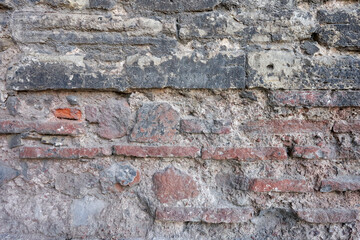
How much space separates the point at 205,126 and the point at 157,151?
26cm

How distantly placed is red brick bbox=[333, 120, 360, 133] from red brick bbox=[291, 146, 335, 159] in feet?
0.35

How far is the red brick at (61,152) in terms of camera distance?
1176 mm

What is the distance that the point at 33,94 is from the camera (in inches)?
46.8

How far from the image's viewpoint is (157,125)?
1168mm

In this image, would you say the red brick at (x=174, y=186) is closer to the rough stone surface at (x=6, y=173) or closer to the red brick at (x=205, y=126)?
the red brick at (x=205, y=126)

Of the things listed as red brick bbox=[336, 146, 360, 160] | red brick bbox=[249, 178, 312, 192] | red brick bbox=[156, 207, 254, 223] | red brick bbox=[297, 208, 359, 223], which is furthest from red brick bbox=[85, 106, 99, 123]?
red brick bbox=[336, 146, 360, 160]

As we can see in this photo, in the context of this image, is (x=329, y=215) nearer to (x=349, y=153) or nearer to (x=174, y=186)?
(x=349, y=153)

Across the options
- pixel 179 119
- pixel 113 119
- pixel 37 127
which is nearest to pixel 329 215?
pixel 179 119

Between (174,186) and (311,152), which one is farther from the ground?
(311,152)

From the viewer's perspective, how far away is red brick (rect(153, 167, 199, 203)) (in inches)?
46.6

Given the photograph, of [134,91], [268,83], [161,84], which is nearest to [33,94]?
[134,91]

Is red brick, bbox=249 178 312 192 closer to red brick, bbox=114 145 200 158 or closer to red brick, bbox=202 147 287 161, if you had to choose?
red brick, bbox=202 147 287 161

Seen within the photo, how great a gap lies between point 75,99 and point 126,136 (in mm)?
303

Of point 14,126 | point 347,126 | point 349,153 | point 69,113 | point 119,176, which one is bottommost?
point 119,176
